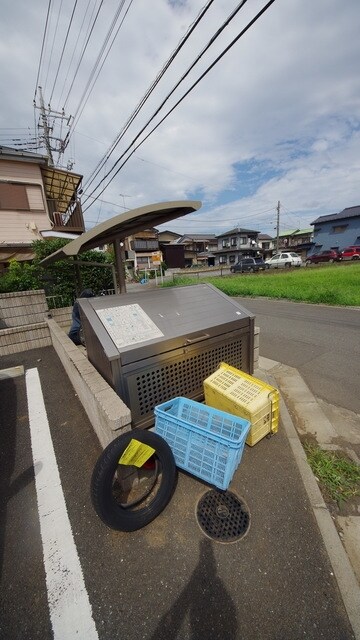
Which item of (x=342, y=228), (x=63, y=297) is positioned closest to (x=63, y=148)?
(x=63, y=297)

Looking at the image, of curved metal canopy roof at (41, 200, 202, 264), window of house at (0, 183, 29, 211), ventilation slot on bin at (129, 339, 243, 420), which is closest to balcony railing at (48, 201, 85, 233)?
window of house at (0, 183, 29, 211)

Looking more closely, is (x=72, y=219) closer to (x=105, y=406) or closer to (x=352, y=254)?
(x=105, y=406)

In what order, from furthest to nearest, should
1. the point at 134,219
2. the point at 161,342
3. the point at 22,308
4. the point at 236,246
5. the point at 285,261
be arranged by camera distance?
the point at 236,246
the point at 285,261
the point at 22,308
the point at 134,219
the point at 161,342

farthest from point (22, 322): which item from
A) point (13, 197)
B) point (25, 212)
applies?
point (13, 197)

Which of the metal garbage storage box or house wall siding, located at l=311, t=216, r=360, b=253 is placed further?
house wall siding, located at l=311, t=216, r=360, b=253

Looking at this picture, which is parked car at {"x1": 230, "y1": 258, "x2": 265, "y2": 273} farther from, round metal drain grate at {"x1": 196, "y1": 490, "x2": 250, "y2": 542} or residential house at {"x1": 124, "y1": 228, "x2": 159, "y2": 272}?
round metal drain grate at {"x1": 196, "y1": 490, "x2": 250, "y2": 542}

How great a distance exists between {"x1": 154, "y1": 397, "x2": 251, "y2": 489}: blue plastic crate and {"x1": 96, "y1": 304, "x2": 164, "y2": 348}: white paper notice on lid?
0.77 meters

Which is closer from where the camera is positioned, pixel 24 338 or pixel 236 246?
pixel 24 338

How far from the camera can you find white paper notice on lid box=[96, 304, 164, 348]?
2.71m

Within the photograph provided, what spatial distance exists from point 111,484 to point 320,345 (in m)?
5.91

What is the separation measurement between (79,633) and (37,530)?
0.85m

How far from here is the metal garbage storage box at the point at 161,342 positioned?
2.61 m

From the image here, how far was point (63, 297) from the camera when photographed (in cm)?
769

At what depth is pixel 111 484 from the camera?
1.86m
